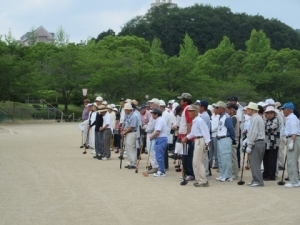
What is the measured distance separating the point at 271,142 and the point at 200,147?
2.07m

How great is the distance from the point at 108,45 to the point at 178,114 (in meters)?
53.4

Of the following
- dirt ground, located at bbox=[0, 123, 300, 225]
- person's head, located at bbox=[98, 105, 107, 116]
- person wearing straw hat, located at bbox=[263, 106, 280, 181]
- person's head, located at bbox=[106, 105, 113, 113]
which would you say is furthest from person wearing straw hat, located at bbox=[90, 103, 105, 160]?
person wearing straw hat, located at bbox=[263, 106, 280, 181]

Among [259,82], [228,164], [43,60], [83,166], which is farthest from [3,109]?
[228,164]

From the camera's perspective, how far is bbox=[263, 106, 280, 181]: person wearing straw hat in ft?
46.7

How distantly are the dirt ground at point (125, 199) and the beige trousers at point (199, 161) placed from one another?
268mm

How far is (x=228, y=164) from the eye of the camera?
14.2 metres

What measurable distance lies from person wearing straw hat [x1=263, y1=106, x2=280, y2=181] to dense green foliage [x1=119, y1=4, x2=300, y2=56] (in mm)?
84980

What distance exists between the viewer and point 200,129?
43.5 ft

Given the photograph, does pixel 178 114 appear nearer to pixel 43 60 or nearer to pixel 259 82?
pixel 259 82

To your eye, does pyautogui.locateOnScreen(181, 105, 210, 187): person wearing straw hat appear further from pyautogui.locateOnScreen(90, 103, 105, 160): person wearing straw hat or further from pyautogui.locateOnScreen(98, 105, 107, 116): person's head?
pyautogui.locateOnScreen(90, 103, 105, 160): person wearing straw hat

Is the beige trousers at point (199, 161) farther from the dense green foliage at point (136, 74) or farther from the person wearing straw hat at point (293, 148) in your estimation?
the dense green foliage at point (136, 74)

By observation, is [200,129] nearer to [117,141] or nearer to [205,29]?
[117,141]

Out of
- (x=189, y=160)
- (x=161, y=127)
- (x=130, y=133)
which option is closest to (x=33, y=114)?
(x=130, y=133)

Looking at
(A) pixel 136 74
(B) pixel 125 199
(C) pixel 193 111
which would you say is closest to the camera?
(B) pixel 125 199
